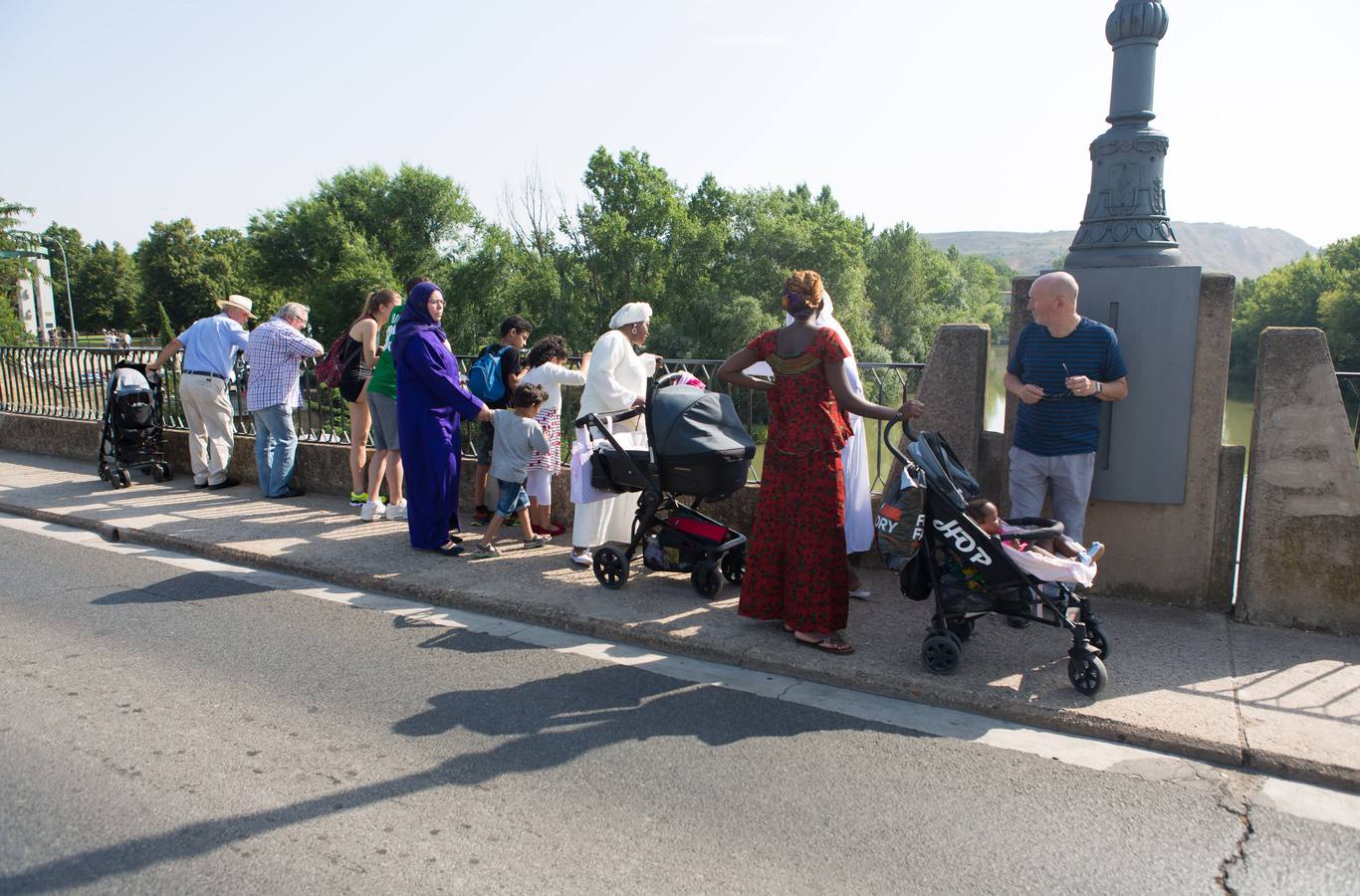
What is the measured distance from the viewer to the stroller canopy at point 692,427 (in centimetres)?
546

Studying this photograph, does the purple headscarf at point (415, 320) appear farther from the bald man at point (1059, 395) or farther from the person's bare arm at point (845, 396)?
the bald man at point (1059, 395)

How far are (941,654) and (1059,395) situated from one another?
1678 mm

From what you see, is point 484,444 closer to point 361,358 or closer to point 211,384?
point 361,358

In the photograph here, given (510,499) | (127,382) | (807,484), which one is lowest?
(510,499)

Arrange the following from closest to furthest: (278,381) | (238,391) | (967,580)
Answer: (967,580)
(278,381)
(238,391)

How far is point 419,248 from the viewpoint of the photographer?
205ft

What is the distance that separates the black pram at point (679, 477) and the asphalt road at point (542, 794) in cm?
122

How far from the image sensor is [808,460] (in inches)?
189

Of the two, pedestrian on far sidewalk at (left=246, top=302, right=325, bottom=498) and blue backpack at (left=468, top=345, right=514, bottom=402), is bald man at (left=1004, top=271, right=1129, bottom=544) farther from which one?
pedestrian on far sidewalk at (left=246, top=302, right=325, bottom=498)

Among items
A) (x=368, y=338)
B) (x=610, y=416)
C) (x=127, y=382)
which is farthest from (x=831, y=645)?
(x=127, y=382)

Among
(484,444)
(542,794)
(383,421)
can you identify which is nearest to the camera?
(542,794)

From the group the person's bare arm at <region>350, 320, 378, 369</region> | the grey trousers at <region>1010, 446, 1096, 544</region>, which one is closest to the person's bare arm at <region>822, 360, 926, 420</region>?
the grey trousers at <region>1010, 446, 1096, 544</region>

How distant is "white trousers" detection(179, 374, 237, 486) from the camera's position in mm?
9430

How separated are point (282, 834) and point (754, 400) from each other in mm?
5481
